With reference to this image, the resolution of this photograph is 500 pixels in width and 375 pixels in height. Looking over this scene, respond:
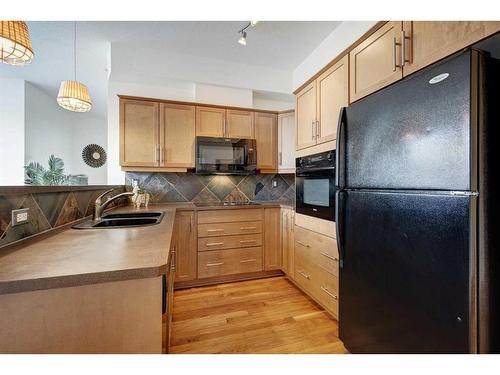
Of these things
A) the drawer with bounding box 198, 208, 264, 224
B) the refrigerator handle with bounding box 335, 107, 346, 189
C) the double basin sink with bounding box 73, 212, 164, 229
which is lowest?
the drawer with bounding box 198, 208, 264, 224

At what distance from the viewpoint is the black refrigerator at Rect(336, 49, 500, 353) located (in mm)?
796

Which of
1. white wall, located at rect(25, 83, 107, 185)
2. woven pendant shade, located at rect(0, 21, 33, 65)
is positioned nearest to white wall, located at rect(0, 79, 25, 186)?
white wall, located at rect(25, 83, 107, 185)

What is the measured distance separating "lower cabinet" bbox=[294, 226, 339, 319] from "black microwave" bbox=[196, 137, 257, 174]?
3.35ft

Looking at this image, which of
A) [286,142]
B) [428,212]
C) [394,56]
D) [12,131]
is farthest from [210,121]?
[12,131]

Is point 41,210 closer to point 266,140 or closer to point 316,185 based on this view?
point 316,185

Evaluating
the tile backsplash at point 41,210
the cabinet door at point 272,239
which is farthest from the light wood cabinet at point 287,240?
the tile backsplash at point 41,210

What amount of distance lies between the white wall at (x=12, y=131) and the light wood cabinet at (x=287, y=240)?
4144 millimetres

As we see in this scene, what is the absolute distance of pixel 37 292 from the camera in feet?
1.99

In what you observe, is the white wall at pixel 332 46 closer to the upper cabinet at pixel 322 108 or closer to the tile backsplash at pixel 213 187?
the upper cabinet at pixel 322 108

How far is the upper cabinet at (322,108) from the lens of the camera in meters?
1.78

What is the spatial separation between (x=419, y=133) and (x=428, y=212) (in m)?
0.34

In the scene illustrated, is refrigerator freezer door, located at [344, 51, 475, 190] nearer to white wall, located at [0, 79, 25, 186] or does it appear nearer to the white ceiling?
the white ceiling

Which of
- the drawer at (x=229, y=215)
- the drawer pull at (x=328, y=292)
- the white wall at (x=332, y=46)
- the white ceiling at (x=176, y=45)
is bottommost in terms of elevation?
the drawer pull at (x=328, y=292)

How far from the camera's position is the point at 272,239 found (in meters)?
2.70
